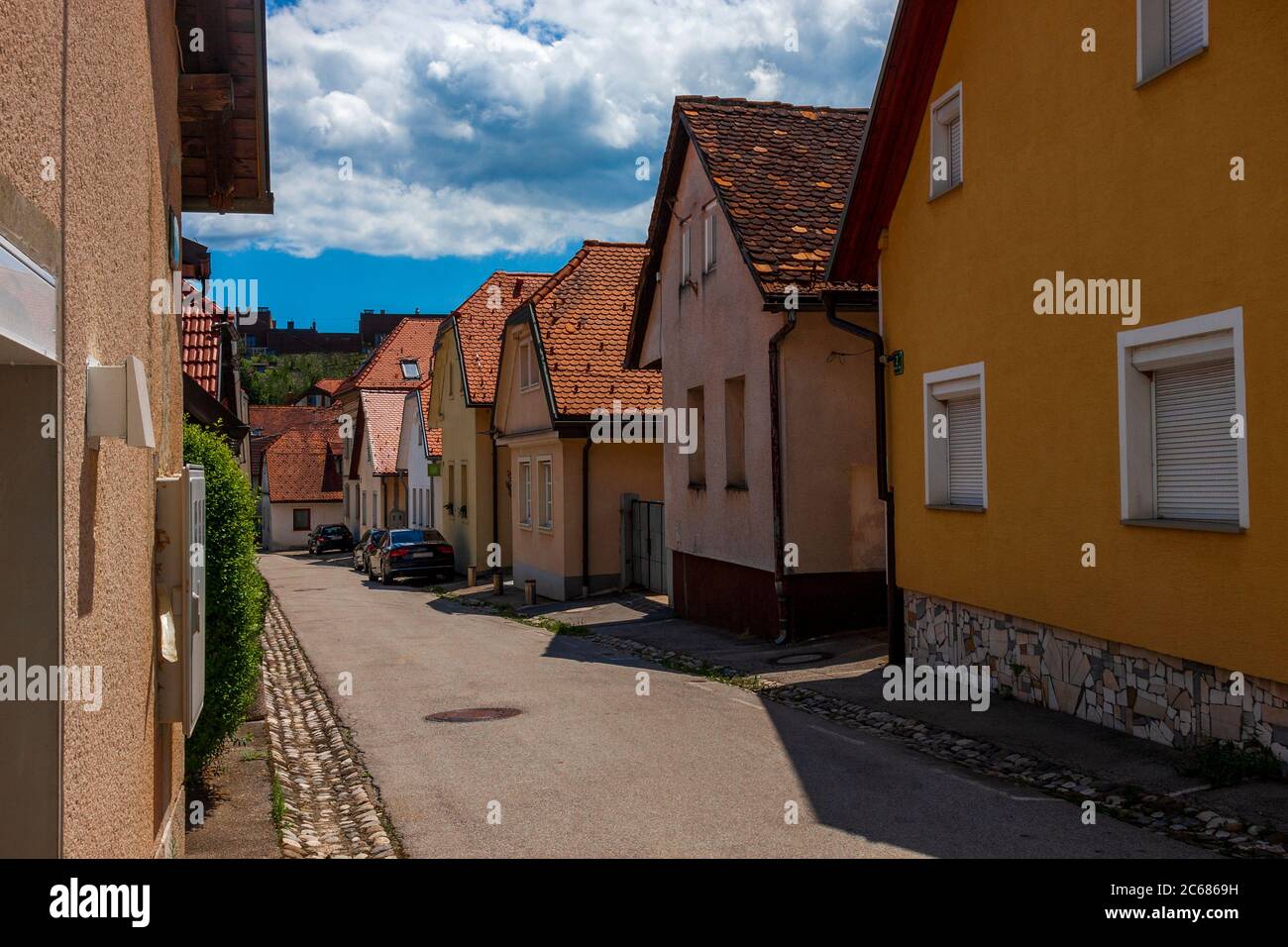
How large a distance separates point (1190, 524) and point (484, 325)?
2756 cm

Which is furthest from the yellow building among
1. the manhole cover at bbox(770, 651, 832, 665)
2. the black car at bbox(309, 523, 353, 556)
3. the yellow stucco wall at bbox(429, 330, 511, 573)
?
the black car at bbox(309, 523, 353, 556)

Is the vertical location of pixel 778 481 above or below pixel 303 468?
below

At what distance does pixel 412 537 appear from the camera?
34.1 m

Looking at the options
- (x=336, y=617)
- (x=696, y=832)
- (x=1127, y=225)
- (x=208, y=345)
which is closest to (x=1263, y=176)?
(x=1127, y=225)

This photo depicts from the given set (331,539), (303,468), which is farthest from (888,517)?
(303,468)

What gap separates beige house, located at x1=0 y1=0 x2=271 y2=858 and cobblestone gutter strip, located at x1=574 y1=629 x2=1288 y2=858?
5248 mm

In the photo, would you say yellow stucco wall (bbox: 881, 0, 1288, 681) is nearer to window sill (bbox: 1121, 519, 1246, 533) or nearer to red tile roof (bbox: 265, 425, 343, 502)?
window sill (bbox: 1121, 519, 1246, 533)

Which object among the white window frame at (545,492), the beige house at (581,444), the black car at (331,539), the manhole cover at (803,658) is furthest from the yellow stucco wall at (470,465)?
the black car at (331,539)

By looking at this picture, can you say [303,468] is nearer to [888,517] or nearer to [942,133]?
[888,517]

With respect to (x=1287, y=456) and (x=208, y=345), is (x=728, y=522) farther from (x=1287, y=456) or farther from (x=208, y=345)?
(x=1287, y=456)

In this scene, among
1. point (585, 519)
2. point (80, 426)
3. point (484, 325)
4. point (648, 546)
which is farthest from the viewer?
point (484, 325)

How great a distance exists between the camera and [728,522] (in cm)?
1764

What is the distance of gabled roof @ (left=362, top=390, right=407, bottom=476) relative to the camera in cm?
4869

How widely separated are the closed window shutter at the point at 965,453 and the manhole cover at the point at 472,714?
15.5 ft
